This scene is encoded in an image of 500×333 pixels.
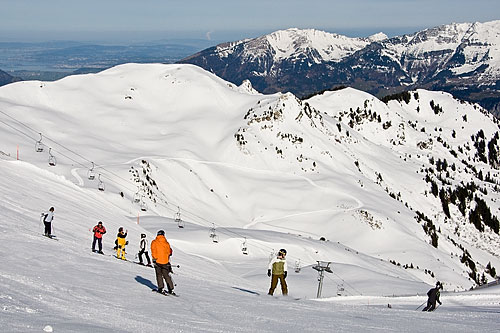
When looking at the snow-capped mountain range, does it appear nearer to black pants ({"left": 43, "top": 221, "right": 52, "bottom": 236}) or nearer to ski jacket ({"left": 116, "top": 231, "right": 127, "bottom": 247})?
black pants ({"left": 43, "top": 221, "right": 52, "bottom": 236})

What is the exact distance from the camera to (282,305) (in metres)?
18.5

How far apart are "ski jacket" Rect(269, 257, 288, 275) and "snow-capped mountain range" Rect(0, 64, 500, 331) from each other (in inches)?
50.9

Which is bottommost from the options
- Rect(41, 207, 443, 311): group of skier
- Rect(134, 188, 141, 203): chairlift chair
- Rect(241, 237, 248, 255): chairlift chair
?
Rect(41, 207, 443, 311): group of skier

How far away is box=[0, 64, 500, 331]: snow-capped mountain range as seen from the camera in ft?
67.1

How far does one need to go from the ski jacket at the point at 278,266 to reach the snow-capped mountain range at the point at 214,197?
129 cm

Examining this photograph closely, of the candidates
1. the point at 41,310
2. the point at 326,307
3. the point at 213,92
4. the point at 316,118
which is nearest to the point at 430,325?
the point at 326,307

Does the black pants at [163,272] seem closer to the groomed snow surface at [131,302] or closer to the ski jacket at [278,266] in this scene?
the groomed snow surface at [131,302]

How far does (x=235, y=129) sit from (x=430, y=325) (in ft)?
336

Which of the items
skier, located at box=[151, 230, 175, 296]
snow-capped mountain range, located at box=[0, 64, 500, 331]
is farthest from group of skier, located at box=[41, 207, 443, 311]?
snow-capped mountain range, located at box=[0, 64, 500, 331]

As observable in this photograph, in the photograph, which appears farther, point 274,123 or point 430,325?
point 274,123

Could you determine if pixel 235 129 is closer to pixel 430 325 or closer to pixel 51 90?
pixel 51 90

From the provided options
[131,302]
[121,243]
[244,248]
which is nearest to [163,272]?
[131,302]

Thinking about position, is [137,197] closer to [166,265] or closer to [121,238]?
[121,238]

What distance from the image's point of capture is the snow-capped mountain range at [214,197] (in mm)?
20438
